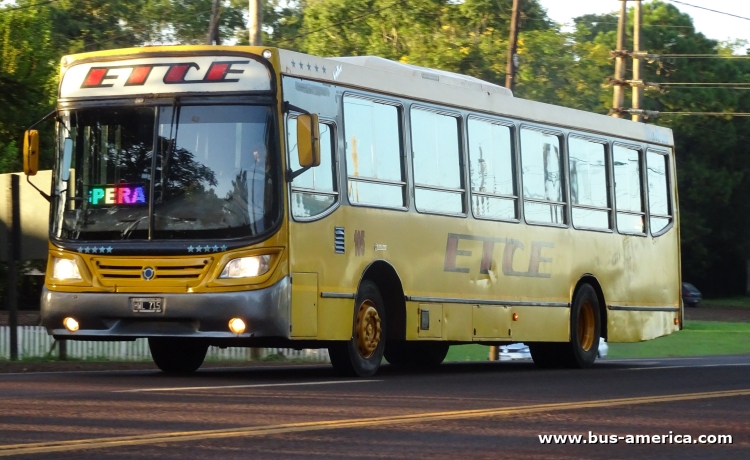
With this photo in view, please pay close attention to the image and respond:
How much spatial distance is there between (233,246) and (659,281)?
944 cm

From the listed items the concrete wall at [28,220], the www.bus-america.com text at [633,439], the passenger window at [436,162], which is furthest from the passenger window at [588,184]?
the www.bus-america.com text at [633,439]

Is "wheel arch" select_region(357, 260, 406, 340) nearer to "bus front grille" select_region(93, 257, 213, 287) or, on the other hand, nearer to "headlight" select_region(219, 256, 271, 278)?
"headlight" select_region(219, 256, 271, 278)

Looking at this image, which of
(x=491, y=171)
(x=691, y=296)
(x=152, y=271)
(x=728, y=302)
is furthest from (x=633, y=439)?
(x=728, y=302)

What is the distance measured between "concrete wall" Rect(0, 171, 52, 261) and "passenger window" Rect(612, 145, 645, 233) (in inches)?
298

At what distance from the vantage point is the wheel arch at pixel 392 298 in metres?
14.7

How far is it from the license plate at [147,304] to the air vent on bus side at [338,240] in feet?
5.94

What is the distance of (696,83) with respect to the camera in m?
69.9

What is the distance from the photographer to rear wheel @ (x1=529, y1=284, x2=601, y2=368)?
18.6 metres

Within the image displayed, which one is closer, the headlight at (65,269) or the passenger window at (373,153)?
the headlight at (65,269)

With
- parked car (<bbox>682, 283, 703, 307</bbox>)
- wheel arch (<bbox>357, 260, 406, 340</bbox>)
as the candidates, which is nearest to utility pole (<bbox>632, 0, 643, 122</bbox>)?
wheel arch (<bbox>357, 260, 406, 340</bbox>)

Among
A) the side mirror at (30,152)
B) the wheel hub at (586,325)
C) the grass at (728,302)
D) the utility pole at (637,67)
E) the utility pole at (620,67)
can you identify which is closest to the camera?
the side mirror at (30,152)

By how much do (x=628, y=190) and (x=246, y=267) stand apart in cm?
838

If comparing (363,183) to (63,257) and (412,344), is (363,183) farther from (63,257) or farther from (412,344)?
(412,344)

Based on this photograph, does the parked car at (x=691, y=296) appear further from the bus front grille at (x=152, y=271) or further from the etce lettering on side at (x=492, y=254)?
the bus front grille at (x=152, y=271)
